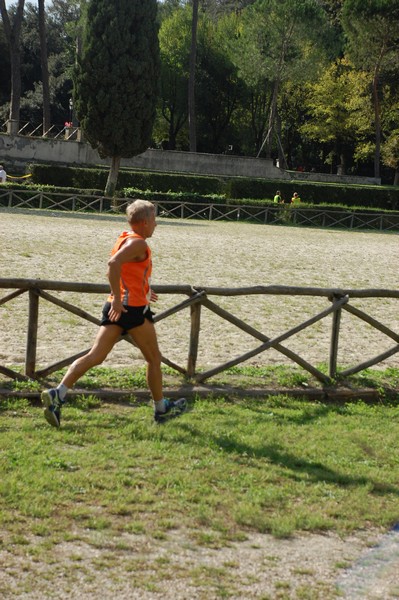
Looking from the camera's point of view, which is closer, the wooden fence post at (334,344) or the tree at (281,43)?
the wooden fence post at (334,344)

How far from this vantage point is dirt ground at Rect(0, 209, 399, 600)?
12.3 feet

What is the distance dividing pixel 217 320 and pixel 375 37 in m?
42.0

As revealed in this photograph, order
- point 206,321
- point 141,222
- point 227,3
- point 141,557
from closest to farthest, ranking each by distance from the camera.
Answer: point 141,557 < point 141,222 < point 206,321 < point 227,3

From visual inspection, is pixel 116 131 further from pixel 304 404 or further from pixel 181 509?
pixel 181 509

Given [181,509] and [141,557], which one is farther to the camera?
[181,509]

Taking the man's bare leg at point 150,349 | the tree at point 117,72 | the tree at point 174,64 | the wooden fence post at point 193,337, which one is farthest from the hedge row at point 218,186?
the man's bare leg at point 150,349

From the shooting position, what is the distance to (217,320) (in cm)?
1120

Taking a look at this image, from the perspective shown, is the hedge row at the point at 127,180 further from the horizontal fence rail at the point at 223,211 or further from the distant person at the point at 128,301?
the distant person at the point at 128,301

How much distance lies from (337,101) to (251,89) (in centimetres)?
651

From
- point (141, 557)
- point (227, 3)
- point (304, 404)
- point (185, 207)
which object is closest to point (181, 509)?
point (141, 557)

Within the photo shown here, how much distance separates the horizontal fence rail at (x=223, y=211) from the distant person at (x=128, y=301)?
25338 millimetres

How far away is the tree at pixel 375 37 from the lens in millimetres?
48156

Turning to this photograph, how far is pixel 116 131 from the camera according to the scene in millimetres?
35531

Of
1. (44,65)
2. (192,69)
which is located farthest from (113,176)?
(192,69)
